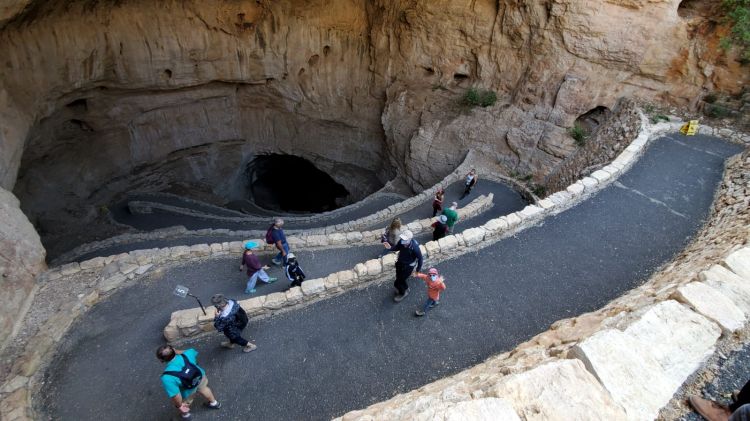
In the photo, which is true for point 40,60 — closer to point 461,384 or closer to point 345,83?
point 345,83

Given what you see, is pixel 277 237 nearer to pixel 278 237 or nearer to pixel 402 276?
pixel 278 237

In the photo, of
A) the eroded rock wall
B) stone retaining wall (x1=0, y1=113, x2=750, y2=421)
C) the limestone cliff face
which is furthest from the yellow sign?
the eroded rock wall

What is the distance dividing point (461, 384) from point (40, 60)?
1460cm

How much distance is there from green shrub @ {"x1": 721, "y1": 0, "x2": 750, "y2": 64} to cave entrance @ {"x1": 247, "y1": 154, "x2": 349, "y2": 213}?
16.0 meters

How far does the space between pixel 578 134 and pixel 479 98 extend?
13.1 ft

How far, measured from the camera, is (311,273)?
7.64 metres

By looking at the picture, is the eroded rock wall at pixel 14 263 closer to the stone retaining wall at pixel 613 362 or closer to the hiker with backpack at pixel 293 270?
the hiker with backpack at pixel 293 270

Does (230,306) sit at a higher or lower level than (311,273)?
higher

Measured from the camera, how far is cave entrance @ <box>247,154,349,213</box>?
21141 millimetres

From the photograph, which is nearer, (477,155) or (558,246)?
(558,246)

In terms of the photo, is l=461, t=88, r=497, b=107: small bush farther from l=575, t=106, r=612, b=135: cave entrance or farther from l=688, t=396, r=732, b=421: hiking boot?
l=688, t=396, r=732, b=421: hiking boot

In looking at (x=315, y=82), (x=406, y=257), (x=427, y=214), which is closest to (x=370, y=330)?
(x=406, y=257)

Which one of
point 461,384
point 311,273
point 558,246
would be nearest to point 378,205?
point 311,273

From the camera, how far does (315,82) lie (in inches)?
720
